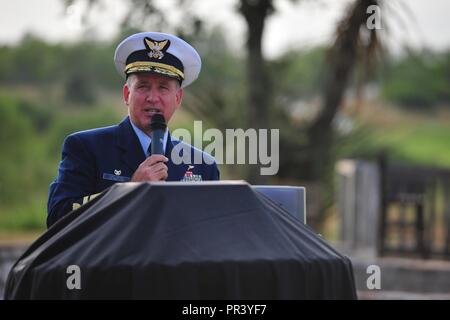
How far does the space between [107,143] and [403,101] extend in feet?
170

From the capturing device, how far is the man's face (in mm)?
4711

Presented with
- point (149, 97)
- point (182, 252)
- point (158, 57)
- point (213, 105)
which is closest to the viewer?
point (182, 252)

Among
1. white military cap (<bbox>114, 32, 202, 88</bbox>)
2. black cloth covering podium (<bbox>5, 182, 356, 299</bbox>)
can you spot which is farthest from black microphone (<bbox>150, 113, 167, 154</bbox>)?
black cloth covering podium (<bbox>5, 182, 356, 299</bbox>)

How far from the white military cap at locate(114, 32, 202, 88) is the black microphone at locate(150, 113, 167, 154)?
29 cm

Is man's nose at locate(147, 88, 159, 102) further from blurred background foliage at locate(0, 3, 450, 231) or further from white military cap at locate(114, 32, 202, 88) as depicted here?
blurred background foliage at locate(0, 3, 450, 231)

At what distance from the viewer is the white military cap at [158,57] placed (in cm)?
486

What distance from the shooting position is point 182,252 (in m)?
3.42

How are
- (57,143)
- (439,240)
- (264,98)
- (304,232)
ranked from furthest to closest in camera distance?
(57,143) → (439,240) → (264,98) → (304,232)

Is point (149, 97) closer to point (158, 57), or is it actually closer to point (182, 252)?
point (158, 57)

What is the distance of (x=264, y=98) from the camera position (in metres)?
13.8

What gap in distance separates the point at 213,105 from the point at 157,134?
45.6 feet

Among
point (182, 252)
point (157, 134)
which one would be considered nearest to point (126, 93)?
point (157, 134)

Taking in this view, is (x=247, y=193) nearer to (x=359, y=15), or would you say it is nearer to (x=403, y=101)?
(x=359, y=15)

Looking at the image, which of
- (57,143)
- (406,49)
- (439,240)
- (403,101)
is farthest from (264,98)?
(403,101)
